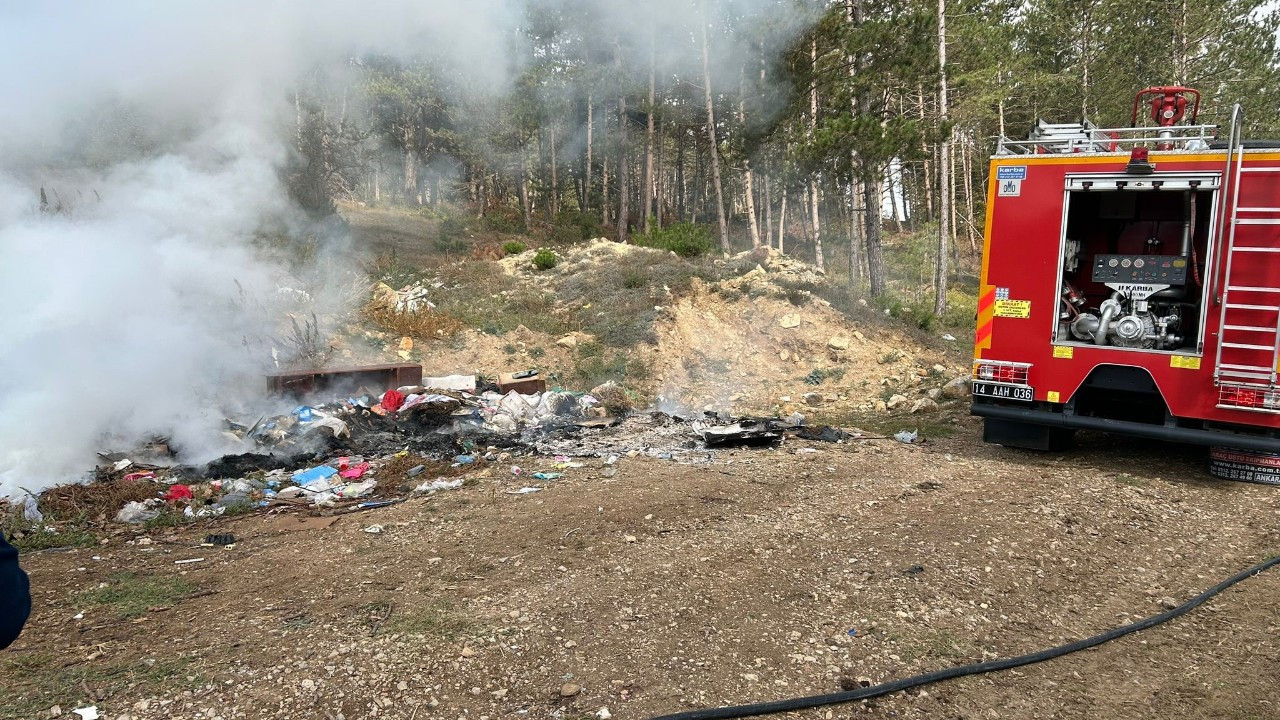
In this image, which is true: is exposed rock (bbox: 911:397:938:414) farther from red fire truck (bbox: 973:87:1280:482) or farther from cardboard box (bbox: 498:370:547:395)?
cardboard box (bbox: 498:370:547:395)

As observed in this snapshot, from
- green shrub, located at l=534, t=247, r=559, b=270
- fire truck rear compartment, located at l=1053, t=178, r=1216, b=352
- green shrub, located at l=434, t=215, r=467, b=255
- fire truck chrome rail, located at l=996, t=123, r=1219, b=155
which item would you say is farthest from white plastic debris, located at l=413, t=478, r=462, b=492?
green shrub, located at l=434, t=215, r=467, b=255

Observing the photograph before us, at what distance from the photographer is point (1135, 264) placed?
7.43 metres

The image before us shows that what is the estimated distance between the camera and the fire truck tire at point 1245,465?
649 centimetres

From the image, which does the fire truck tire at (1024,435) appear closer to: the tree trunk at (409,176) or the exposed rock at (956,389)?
Result: the exposed rock at (956,389)

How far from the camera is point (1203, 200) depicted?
7652 mm

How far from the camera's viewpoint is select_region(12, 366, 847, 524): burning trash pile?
6.76 meters

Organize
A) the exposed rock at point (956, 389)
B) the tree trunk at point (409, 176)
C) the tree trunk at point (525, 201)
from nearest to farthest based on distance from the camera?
1. the exposed rock at point (956, 389)
2. the tree trunk at point (525, 201)
3. the tree trunk at point (409, 176)

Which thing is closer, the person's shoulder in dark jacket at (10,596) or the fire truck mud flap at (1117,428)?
the person's shoulder in dark jacket at (10,596)

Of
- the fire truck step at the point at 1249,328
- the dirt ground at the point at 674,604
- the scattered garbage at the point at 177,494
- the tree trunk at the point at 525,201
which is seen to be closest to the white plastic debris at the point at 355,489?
the dirt ground at the point at 674,604

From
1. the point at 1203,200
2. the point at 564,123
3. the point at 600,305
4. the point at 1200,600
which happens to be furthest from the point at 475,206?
the point at 1200,600

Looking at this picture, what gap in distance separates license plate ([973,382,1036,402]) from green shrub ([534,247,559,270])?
13342 millimetres

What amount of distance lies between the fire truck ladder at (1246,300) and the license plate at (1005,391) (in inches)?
56.7

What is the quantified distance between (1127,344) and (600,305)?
9.94 m

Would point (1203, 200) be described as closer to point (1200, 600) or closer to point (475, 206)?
point (1200, 600)
